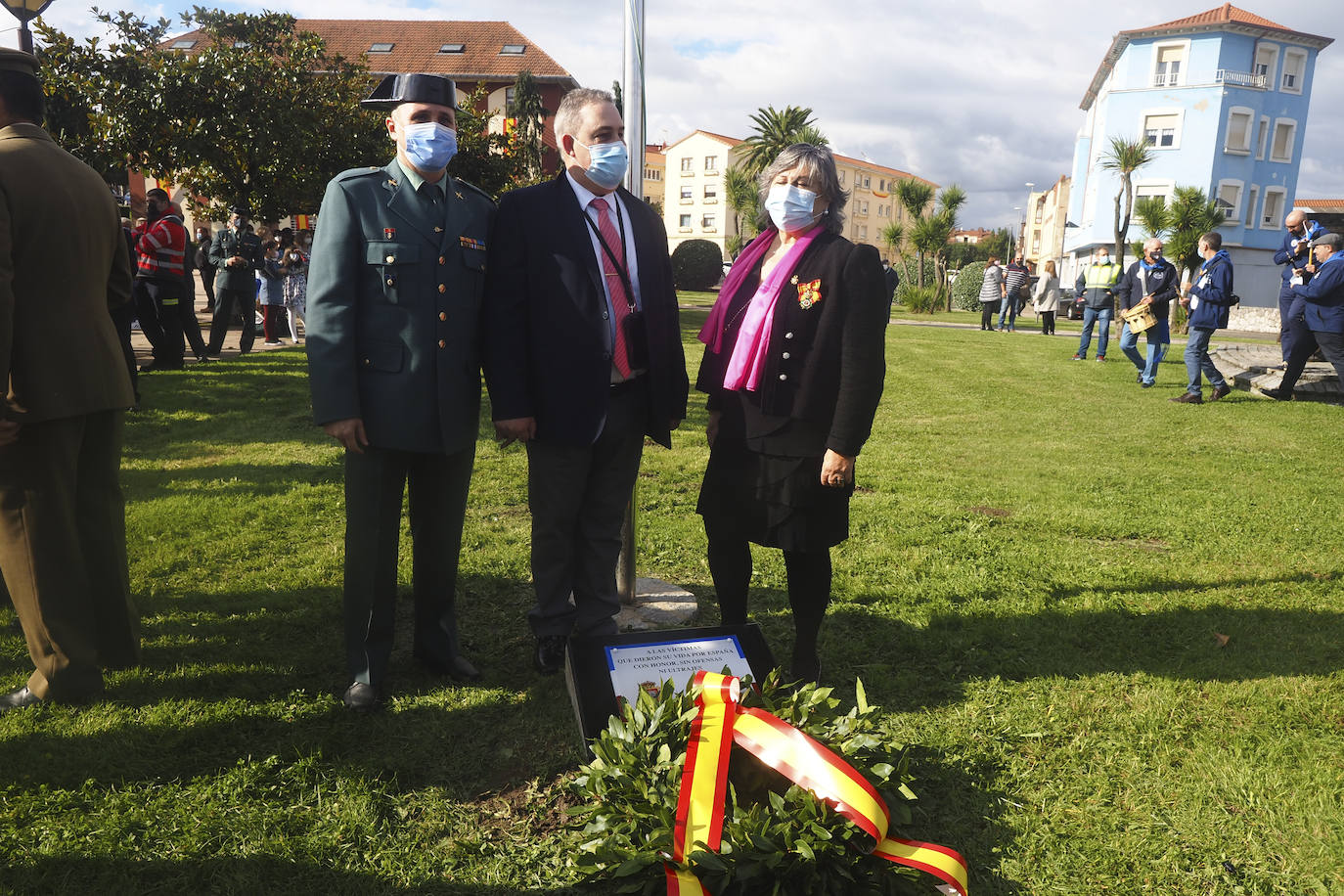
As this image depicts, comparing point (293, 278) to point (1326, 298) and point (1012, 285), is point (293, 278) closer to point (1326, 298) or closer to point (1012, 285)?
point (1326, 298)

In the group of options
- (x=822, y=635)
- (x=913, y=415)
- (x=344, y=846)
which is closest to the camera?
(x=344, y=846)

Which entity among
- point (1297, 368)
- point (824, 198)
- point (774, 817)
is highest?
point (824, 198)

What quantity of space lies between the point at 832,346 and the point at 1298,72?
202 feet

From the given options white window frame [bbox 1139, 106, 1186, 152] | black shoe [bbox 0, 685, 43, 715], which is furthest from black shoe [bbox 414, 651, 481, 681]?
white window frame [bbox 1139, 106, 1186, 152]

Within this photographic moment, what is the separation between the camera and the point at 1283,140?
49.8 m

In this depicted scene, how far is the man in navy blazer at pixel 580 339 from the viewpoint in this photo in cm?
321

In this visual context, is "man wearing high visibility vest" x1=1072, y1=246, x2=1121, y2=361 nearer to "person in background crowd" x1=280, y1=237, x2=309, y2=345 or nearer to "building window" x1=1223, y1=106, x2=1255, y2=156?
"person in background crowd" x1=280, y1=237, x2=309, y2=345

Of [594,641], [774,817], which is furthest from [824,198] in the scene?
[774,817]

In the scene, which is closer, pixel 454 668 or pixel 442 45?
pixel 454 668

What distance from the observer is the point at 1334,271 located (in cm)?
935

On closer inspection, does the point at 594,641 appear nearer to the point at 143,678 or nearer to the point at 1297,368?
the point at 143,678

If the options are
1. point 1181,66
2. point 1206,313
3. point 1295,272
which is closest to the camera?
point 1295,272

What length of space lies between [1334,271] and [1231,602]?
22.5 ft

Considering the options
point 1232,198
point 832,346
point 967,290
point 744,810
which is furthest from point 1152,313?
point 1232,198
